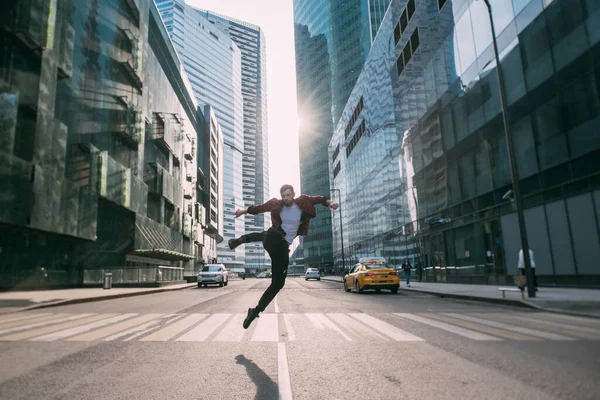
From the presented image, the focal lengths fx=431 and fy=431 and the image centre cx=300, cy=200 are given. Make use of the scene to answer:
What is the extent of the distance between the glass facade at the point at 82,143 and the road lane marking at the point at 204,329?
51.0 feet

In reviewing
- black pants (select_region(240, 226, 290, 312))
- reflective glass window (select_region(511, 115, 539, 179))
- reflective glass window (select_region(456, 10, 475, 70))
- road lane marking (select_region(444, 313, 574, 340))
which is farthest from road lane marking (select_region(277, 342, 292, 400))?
reflective glass window (select_region(456, 10, 475, 70))

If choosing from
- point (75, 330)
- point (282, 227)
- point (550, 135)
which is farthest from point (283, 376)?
point (550, 135)

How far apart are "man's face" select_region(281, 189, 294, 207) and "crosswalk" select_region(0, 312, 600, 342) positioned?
2070mm

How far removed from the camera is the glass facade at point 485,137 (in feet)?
53.7

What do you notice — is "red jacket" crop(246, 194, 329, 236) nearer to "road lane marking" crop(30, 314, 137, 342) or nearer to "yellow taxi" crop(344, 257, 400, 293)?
"road lane marking" crop(30, 314, 137, 342)

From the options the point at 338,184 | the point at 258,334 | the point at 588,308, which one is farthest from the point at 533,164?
the point at 338,184

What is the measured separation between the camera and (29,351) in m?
5.62

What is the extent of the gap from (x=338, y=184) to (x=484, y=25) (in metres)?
53.9

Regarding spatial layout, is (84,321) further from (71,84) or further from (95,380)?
(71,84)

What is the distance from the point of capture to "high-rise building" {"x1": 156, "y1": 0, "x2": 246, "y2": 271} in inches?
5536

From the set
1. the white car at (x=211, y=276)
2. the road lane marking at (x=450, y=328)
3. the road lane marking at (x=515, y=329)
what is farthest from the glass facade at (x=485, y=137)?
the white car at (x=211, y=276)

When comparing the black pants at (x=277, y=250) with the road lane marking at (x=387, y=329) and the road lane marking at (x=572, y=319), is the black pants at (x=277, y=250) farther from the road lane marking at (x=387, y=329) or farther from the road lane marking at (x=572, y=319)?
the road lane marking at (x=572, y=319)

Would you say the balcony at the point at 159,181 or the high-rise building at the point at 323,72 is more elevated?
the high-rise building at the point at 323,72

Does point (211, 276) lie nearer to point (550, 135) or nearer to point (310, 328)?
point (550, 135)
